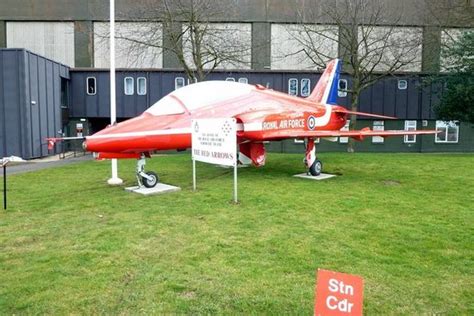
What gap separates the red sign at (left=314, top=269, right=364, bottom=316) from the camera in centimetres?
292

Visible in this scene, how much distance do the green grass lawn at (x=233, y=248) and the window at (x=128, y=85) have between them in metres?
22.6

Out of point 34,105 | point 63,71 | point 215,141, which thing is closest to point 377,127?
point 63,71

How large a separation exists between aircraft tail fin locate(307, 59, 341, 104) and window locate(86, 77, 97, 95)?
20.3 meters

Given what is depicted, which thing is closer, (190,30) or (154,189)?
(154,189)

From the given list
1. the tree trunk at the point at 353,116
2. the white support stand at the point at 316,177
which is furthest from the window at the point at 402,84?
the white support stand at the point at 316,177

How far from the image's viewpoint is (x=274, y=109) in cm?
1355

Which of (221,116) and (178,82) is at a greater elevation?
(178,82)

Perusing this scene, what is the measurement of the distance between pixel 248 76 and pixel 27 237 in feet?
92.2

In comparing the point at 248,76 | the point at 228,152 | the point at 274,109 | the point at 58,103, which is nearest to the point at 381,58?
the point at 248,76

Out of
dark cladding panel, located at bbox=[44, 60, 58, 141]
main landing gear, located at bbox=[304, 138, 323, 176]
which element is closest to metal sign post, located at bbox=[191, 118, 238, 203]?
main landing gear, located at bbox=[304, 138, 323, 176]

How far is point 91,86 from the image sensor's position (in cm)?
3341

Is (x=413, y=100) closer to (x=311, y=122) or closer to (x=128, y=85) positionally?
(x=128, y=85)

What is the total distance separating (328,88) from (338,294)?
52.7 feet

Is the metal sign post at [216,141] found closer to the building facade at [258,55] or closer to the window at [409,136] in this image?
the building facade at [258,55]
